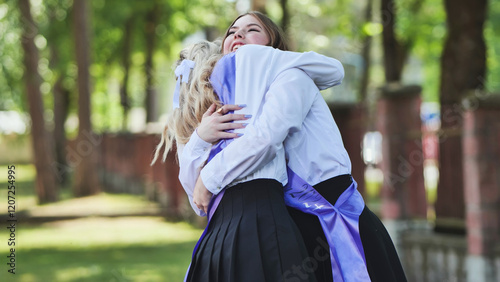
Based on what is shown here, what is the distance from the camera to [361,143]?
11.0 meters

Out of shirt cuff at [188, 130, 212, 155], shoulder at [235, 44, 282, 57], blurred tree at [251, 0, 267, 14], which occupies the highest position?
blurred tree at [251, 0, 267, 14]

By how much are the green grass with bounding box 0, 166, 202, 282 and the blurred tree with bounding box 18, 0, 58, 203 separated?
0.66 metres

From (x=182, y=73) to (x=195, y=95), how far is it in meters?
0.15

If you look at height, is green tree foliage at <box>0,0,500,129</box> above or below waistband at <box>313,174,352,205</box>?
above

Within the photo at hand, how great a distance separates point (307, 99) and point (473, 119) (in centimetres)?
478

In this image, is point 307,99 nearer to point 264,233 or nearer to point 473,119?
point 264,233

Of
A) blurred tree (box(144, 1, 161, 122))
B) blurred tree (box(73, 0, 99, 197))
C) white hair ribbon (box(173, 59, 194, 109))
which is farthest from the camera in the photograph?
blurred tree (box(144, 1, 161, 122))

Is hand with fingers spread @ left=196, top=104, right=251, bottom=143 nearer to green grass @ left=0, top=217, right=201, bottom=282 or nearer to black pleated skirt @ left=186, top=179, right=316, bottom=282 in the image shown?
black pleated skirt @ left=186, top=179, right=316, bottom=282

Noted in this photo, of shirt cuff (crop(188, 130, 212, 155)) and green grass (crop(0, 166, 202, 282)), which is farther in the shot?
green grass (crop(0, 166, 202, 282))

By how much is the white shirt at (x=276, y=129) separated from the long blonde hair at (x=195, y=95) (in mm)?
142

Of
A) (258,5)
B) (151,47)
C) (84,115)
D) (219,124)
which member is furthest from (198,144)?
(151,47)

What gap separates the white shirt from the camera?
2918 millimetres

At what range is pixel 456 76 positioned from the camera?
9109 mm

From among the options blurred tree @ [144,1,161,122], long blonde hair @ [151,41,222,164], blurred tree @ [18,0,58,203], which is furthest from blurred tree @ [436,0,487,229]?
blurred tree @ [144,1,161,122]
